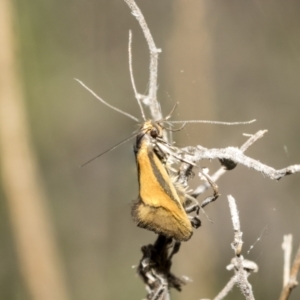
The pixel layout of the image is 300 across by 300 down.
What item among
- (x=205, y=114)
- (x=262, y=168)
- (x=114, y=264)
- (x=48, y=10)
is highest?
(x=48, y=10)

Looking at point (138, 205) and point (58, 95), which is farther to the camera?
point (58, 95)

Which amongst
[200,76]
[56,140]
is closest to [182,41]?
[200,76]

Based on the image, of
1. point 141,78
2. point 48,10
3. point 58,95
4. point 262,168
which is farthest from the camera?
point 58,95

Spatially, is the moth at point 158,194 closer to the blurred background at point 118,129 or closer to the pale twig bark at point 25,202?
the blurred background at point 118,129

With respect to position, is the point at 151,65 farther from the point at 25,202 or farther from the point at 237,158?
the point at 25,202

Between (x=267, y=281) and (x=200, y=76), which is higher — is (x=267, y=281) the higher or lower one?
the lower one

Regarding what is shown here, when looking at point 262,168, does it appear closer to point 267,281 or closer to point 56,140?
point 267,281

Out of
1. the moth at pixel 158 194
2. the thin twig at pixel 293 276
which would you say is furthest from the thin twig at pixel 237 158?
the thin twig at pixel 293 276

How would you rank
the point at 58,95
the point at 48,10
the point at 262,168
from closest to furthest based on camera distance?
the point at 262,168 → the point at 48,10 → the point at 58,95
